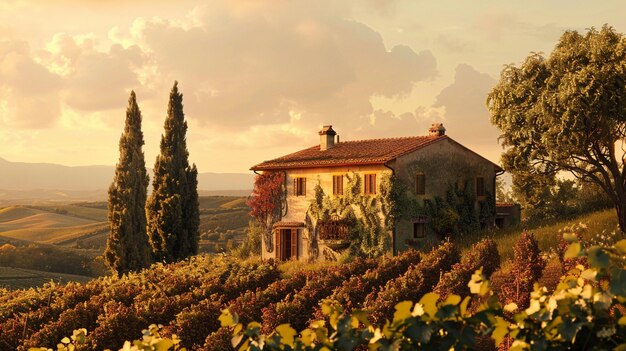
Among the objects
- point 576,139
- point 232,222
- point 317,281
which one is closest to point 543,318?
point 317,281

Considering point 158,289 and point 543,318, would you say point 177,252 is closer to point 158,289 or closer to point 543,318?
point 158,289

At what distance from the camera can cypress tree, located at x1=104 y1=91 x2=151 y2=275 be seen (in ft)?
128

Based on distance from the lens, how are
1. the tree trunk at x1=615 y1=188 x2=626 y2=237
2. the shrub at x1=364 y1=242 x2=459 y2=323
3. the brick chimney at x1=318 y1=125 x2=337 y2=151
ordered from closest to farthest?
the shrub at x1=364 y1=242 x2=459 y2=323, the tree trunk at x1=615 y1=188 x2=626 y2=237, the brick chimney at x1=318 y1=125 x2=337 y2=151

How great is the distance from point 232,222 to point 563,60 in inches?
2528

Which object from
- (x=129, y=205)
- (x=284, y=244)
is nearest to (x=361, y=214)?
(x=284, y=244)

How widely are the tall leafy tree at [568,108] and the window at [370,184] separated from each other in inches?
323

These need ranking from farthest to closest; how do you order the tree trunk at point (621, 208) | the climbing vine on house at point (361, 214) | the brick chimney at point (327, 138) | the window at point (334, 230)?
the brick chimney at point (327, 138), the window at point (334, 230), the tree trunk at point (621, 208), the climbing vine on house at point (361, 214)

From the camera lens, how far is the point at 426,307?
18.1ft

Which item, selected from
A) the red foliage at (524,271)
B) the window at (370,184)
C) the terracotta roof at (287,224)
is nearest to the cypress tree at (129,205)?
the terracotta roof at (287,224)

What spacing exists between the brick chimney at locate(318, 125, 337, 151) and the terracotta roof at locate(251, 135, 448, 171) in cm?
34

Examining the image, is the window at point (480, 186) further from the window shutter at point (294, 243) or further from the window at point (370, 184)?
the window shutter at point (294, 243)

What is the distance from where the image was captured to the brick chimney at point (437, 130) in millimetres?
38312

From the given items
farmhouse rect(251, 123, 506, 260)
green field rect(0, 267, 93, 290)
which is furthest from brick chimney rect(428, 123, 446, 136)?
green field rect(0, 267, 93, 290)

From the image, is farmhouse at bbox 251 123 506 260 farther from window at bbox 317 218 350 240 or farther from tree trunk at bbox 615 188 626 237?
tree trunk at bbox 615 188 626 237
